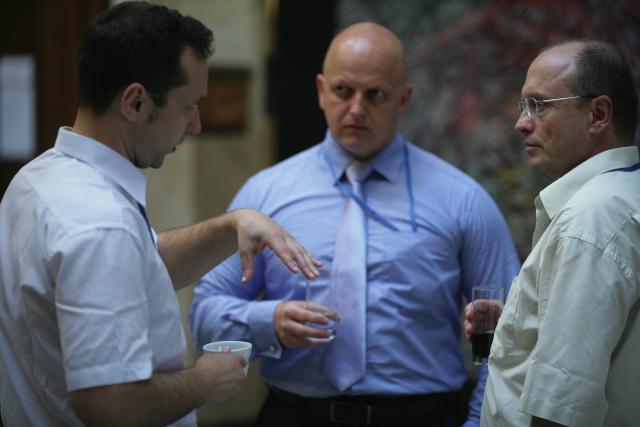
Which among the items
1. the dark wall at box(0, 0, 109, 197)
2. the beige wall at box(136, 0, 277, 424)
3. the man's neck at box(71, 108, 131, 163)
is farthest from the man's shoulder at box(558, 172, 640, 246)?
the dark wall at box(0, 0, 109, 197)

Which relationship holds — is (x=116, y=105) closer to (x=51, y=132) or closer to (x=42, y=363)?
(x=42, y=363)

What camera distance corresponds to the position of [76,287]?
157 centimetres

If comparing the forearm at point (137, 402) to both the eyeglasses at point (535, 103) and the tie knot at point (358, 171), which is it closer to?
the eyeglasses at point (535, 103)

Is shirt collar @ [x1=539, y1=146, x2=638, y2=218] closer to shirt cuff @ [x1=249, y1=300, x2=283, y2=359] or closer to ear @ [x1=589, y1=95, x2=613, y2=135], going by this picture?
ear @ [x1=589, y1=95, x2=613, y2=135]

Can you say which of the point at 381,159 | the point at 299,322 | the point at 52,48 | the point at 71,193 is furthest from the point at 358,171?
the point at 52,48

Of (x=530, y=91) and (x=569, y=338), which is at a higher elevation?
(x=530, y=91)

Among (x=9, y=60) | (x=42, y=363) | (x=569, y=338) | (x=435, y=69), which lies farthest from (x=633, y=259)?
(x=9, y=60)

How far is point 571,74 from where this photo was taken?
202 cm

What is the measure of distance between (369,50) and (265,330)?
1042 millimetres

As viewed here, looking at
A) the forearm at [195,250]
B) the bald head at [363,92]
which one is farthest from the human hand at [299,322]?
the bald head at [363,92]

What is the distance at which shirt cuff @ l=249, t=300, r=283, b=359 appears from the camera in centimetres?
262

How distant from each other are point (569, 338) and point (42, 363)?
3.72 ft

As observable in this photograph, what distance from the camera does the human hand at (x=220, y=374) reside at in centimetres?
178

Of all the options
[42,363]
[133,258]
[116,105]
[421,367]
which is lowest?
[421,367]
